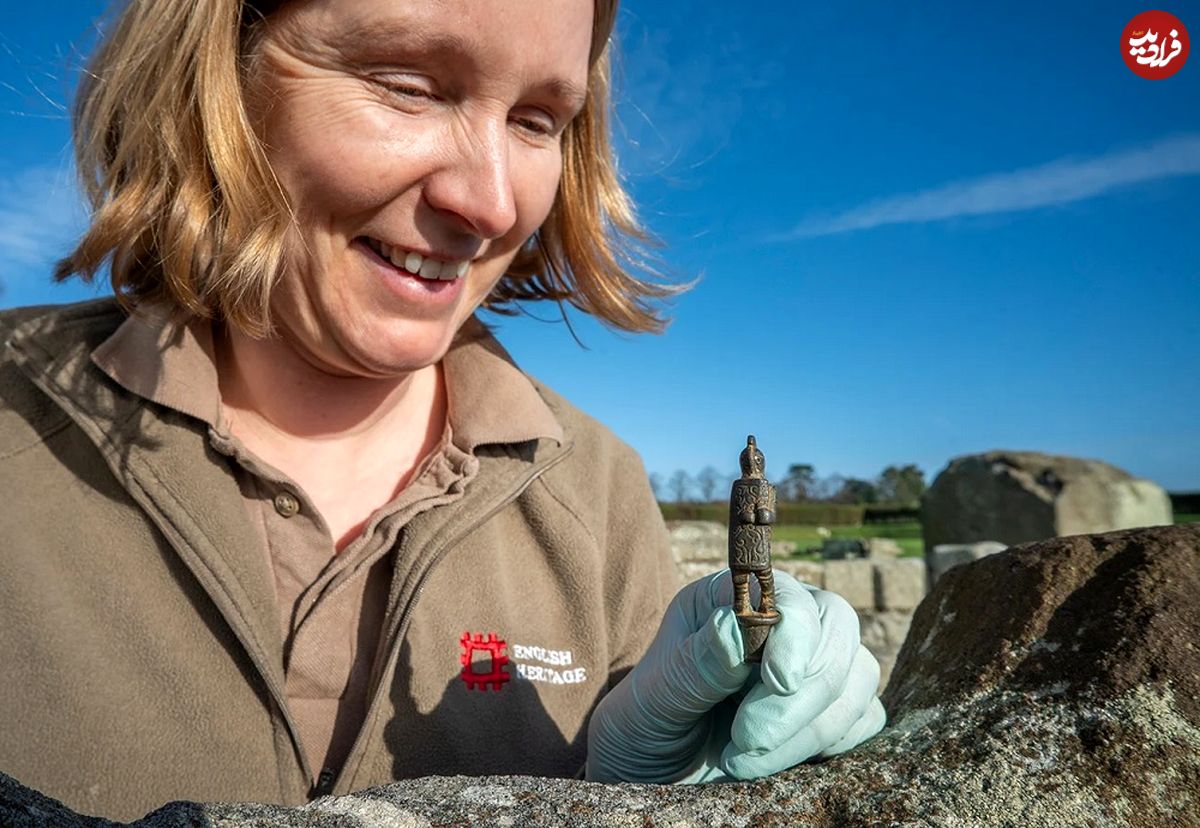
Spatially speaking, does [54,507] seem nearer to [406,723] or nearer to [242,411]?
[242,411]

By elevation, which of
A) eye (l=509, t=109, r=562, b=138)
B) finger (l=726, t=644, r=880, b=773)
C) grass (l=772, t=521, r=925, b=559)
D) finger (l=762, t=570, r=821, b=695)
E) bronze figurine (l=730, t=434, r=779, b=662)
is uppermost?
eye (l=509, t=109, r=562, b=138)

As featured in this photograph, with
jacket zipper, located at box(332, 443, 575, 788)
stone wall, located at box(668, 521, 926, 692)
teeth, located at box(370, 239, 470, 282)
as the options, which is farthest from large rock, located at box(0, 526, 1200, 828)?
stone wall, located at box(668, 521, 926, 692)

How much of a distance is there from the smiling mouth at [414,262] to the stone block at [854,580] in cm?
744

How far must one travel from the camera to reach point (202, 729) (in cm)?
190

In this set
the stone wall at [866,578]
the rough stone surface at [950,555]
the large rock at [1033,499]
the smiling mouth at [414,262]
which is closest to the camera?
the smiling mouth at [414,262]

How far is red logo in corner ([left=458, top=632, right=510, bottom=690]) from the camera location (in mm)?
2137

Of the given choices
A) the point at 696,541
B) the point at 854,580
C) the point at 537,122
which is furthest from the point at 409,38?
the point at 854,580

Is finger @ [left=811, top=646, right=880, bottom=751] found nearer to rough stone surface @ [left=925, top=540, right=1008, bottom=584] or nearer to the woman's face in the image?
the woman's face

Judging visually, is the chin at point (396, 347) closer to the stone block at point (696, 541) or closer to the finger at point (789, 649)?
the finger at point (789, 649)

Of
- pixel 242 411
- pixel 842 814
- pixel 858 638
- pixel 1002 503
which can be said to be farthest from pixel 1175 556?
pixel 1002 503

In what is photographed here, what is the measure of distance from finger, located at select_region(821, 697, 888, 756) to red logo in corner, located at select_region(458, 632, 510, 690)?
2.89 ft

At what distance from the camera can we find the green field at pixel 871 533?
1548 cm

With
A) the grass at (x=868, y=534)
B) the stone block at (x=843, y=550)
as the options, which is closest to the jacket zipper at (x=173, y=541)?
the stone block at (x=843, y=550)

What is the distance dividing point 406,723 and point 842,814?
1.09 metres
